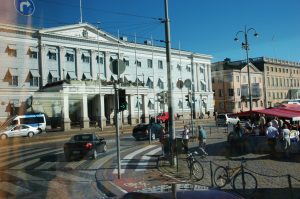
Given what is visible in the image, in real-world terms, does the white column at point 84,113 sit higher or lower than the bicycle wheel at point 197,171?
higher

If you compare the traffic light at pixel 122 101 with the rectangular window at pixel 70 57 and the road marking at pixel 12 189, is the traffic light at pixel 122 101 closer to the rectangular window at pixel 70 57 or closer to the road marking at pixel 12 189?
the road marking at pixel 12 189

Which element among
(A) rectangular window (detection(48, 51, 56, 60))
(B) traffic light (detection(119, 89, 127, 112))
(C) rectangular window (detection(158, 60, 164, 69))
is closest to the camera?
(B) traffic light (detection(119, 89, 127, 112))

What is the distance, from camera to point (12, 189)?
14195 millimetres

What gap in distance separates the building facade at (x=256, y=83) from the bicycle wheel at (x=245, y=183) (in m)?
72.8

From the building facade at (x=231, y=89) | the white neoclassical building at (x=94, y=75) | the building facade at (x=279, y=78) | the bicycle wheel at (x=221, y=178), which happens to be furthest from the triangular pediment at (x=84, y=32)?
the building facade at (x=279, y=78)

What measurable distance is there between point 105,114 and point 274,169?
4694 centimetres

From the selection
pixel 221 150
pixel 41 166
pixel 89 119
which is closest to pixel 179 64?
pixel 89 119

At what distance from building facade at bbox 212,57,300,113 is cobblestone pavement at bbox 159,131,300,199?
211 feet

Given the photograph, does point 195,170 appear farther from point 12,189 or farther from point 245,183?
point 12,189

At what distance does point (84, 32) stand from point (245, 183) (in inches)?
2041

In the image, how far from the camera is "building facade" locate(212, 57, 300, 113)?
94938 millimetres

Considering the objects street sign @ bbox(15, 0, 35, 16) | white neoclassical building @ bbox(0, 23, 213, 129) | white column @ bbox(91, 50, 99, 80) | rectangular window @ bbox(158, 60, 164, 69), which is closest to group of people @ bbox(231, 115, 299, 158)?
street sign @ bbox(15, 0, 35, 16)

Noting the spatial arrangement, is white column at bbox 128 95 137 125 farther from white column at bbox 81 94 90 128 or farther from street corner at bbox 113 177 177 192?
street corner at bbox 113 177 177 192

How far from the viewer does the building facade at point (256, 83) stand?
9494cm
